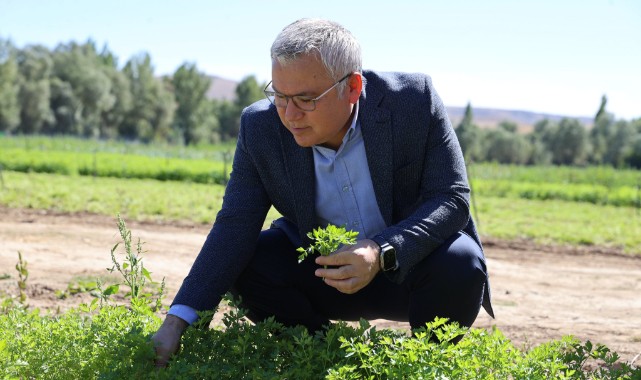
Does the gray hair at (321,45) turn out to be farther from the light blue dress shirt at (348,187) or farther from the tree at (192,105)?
the tree at (192,105)

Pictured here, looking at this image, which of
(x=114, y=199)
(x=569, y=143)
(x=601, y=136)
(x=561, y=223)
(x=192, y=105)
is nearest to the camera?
(x=114, y=199)

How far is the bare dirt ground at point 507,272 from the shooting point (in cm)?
479

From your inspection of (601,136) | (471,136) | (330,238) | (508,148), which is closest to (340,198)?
(330,238)

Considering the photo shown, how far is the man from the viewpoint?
8.66ft

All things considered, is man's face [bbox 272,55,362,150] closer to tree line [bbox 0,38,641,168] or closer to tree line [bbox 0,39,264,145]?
tree line [bbox 0,38,641,168]

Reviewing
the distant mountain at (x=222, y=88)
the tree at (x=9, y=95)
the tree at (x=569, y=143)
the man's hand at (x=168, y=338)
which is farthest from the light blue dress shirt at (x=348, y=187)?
the distant mountain at (x=222, y=88)

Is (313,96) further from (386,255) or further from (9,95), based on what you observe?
(9,95)

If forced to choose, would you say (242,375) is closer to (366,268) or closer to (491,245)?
(366,268)

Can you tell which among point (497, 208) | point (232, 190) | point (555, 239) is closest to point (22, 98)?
point (497, 208)

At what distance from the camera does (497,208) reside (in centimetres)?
1502

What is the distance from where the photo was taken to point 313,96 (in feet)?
8.60

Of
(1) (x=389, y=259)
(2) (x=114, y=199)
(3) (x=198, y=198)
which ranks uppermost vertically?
(1) (x=389, y=259)

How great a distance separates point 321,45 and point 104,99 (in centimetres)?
6521

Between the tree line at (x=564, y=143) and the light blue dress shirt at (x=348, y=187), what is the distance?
41.3 metres
